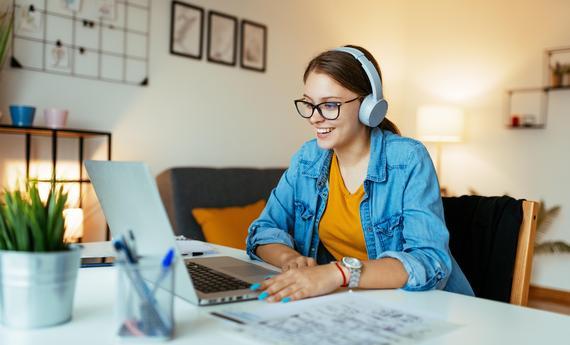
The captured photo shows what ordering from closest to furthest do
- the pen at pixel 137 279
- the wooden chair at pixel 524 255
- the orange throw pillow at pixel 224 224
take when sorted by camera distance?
1. the pen at pixel 137 279
2. the wooden chair at pixel 524 255
3. the orange throw pillow at pixel 224 224

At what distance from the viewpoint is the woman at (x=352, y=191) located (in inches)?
49.5

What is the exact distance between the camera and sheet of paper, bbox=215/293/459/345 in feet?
2.42

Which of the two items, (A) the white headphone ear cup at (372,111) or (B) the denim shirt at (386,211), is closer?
(B) the denim shirt at (386,211)

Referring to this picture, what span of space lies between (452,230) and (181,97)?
222 cm

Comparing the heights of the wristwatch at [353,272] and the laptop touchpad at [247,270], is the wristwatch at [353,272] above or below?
above

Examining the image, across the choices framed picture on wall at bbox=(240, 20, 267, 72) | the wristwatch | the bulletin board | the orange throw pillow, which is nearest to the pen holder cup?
the wristwatch

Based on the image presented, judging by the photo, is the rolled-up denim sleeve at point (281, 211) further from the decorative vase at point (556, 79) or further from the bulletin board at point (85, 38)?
the decorative vase at point (556, 79)

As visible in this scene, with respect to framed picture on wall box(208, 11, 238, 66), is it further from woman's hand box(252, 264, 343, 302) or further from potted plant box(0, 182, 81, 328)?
potted plant box(0, 182, 81, 328)

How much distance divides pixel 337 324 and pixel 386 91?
4110 millimetres

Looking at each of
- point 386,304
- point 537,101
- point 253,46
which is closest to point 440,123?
point 537,101

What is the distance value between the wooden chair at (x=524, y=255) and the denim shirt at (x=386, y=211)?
4.0 inches

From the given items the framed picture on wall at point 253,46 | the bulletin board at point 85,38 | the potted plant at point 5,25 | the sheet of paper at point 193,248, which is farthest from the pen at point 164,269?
the framed picture on wall at point 253,46

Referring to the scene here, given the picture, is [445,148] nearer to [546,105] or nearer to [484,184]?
[484,184]

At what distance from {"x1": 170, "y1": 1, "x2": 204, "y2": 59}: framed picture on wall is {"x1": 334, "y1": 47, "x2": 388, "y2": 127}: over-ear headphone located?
1970 millimetres
